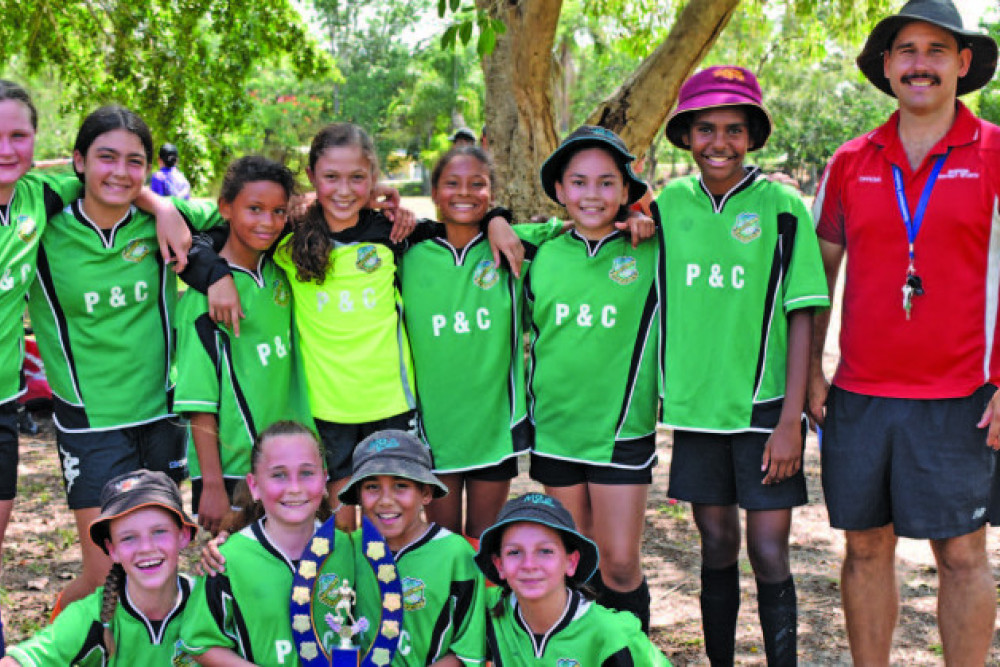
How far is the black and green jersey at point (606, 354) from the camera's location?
13.7 feet

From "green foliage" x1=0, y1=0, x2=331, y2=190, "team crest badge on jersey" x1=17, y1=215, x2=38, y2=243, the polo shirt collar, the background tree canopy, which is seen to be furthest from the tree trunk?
"team crest badge on jersey" x1=17, y1=215, x2=38, y2=243

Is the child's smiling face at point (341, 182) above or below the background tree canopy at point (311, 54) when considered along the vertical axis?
below

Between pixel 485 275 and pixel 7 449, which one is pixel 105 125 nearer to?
pixel 7 449

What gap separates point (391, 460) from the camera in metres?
3.81

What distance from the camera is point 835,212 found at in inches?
160

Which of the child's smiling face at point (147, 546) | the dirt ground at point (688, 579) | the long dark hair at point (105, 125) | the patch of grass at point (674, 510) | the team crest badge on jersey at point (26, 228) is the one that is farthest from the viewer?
the patch of grass at point (674, 510)

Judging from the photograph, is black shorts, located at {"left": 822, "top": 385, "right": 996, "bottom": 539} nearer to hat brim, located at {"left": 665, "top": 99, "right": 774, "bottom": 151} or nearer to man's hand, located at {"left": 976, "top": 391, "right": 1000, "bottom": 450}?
man's hand, located at {"left": 976, "top": 391, "right": 1000, "bottom": 450}

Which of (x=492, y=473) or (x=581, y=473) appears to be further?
(x=492, y=473)

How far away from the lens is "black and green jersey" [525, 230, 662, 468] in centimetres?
416

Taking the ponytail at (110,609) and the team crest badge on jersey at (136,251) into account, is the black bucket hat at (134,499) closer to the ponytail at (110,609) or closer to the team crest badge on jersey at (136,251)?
the ponytail at (110,609)

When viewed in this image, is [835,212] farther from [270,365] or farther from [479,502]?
[270,365]

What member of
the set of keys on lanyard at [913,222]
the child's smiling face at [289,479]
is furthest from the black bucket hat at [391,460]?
the set of keys on lanyard at [913,222]

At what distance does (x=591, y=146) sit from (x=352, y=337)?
Result: 1244mm

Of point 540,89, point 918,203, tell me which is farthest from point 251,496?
point 540,89
